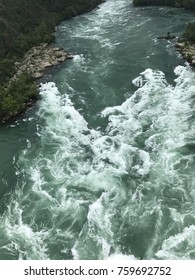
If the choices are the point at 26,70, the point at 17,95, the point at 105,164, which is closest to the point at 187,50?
the point at 26,70

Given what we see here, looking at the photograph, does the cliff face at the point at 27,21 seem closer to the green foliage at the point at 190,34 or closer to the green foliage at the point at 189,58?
the green foliage at the point at 190,34

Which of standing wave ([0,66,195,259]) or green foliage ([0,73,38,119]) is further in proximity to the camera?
green foliage ([0,73,38,119])

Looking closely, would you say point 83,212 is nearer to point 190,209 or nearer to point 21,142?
point 190,209

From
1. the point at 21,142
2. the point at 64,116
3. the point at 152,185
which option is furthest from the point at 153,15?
the point at 152,185

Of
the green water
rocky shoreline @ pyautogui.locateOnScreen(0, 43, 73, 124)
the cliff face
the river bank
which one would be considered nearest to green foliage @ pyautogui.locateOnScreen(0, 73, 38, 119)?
the river bank

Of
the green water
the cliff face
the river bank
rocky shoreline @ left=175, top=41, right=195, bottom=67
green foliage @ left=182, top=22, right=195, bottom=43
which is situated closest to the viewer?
the green water

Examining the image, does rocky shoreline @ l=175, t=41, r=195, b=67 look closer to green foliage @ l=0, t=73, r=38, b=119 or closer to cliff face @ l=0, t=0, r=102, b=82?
green foliage @ l=0, t=73, r=38, b=119

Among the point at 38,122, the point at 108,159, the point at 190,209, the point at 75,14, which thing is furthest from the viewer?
the point at 75,14
